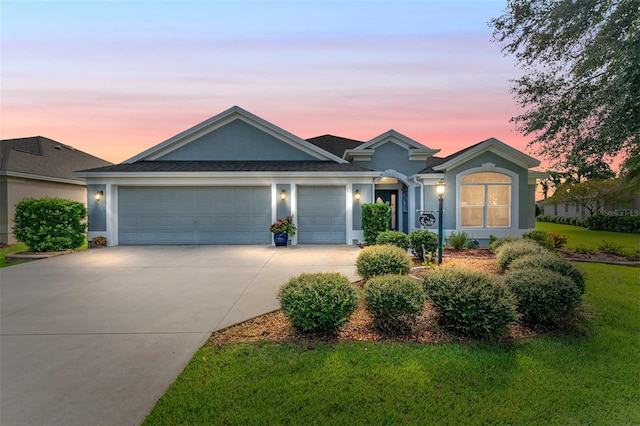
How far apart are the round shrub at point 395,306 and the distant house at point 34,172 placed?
58.9ft

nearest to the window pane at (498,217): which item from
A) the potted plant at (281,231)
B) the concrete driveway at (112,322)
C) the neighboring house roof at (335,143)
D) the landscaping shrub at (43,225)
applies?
the concrete driveway at (112,322)

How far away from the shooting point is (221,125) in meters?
14.5

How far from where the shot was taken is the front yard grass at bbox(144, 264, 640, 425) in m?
2.63

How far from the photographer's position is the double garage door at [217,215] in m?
13.1

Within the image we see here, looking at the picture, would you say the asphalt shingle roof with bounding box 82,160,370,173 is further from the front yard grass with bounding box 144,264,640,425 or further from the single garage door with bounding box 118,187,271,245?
the front yard grass with bounding box 144,264,640,425

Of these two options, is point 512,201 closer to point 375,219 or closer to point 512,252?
point 375,219

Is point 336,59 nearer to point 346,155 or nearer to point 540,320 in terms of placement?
point 346,155

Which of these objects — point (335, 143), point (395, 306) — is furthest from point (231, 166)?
point (395, 306)

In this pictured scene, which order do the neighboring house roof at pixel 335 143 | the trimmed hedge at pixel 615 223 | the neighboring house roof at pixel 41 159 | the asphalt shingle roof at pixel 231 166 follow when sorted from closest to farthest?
the asphalt shingle roof at pixel 231 166
the neighboring house roof at pixel 41 159
the trimmed hedge at pixel 615 223
the neighboring house roof at pixel 335 143

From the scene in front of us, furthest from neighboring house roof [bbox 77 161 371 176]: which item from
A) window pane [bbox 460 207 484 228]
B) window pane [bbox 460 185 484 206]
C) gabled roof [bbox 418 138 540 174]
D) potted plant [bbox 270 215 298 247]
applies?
window pane [bbox 460 207 484 228]

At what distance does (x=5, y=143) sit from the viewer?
59.6ft

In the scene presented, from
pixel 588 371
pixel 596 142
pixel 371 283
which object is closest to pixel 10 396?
pixel 371 283

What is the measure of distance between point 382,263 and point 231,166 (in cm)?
951

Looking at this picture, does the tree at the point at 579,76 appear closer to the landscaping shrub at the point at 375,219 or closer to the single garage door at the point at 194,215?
the landscaping shrub at the point at 375,219
